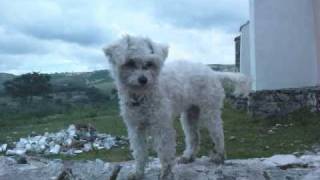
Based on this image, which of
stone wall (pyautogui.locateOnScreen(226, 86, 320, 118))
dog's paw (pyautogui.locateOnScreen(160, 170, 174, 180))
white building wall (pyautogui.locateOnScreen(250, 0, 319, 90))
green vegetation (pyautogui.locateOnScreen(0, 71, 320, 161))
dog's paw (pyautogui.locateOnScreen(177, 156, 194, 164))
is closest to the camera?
dog's paw (pyautogui.locateOnScreen(160, 170, 174, 180))

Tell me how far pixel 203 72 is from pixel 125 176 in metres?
1.60

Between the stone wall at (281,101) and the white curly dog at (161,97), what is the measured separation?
6.72 metres

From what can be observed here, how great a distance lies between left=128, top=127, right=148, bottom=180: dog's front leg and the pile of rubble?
466cm

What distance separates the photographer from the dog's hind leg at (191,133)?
8453mm

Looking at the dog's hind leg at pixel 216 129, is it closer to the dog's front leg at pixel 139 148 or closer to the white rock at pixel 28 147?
the dog's front leg at pixel 139 148

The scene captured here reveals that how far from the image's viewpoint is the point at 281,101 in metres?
15.2

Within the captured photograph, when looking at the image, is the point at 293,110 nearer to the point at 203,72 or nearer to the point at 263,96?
the point at 263,96

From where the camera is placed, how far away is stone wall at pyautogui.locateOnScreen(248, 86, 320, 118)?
14.8 m

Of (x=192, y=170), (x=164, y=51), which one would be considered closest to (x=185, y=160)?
(x=192, y=170)

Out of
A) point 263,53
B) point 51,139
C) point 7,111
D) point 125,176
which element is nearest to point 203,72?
point 125,176

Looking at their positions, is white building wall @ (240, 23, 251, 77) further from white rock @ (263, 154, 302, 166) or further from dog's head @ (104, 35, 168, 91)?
dog's head @ (104, 35, 168, 91)

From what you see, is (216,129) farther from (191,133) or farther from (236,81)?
(236,81)

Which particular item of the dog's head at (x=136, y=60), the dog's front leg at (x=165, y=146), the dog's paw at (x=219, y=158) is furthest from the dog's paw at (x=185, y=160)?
the dog's head at (x=136, y=60)

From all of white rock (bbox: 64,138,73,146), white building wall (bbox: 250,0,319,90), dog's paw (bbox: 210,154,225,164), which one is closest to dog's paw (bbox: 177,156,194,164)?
dog's paw (bbox: 210,154,225,164)
